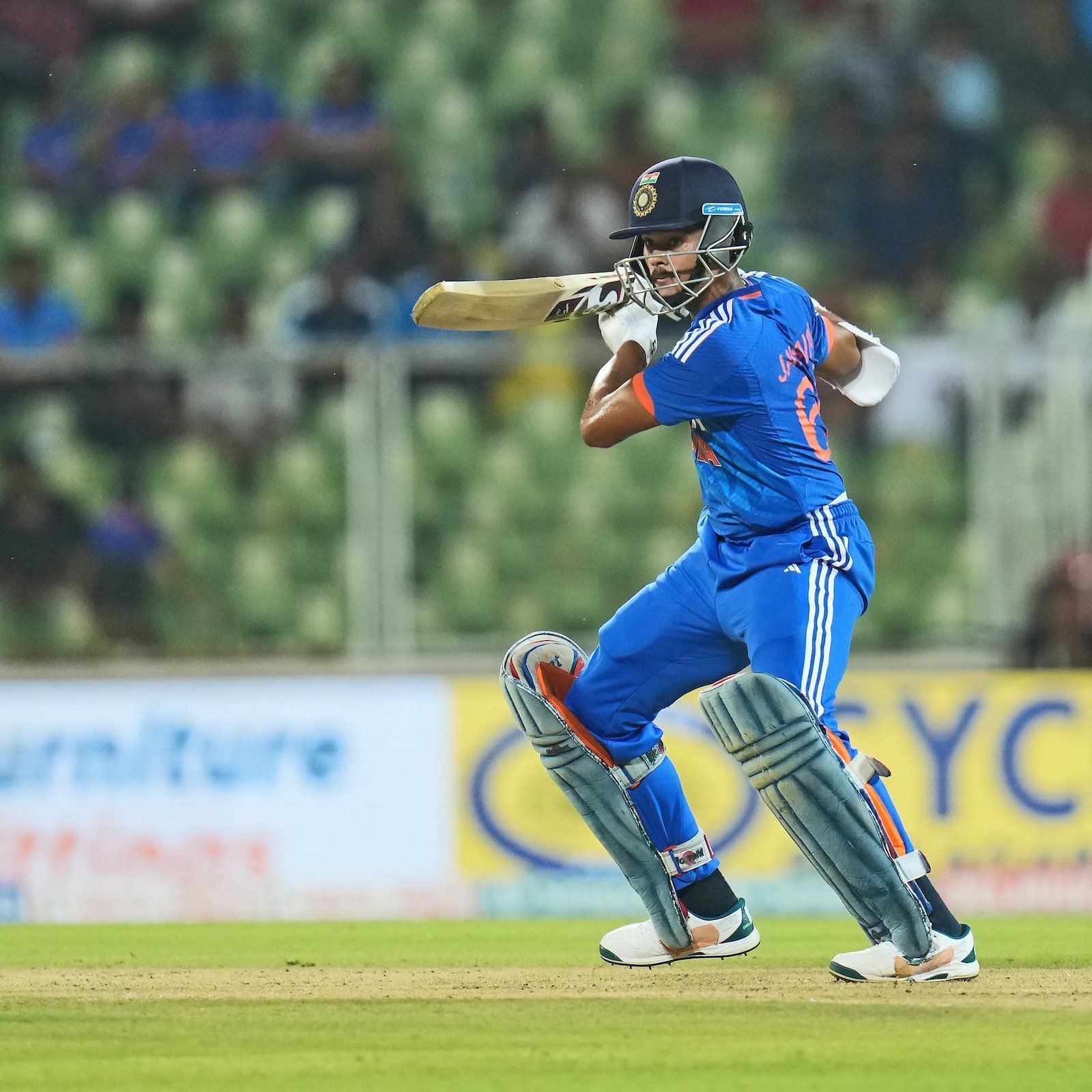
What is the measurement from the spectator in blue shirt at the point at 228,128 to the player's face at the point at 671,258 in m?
7.29

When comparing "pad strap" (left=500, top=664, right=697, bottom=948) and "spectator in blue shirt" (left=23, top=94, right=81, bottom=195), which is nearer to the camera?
"pad strap" (left=500, top=664, right=697, bottom=948)

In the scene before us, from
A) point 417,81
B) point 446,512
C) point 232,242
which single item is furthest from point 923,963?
point 417,81

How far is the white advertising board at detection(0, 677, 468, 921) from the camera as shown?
298 inches

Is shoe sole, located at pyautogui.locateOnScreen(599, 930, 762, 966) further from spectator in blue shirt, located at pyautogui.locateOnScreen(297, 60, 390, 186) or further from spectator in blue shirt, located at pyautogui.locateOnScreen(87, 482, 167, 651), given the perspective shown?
spectator in blue shirt, located at pyautogui.locateOnScreen(297, 60, 390, 186)

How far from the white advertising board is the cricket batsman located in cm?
232

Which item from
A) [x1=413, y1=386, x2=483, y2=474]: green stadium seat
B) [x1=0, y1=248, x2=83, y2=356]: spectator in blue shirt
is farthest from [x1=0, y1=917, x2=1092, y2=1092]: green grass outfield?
[x1=0, y1=248, x2=83, y2=356]: spectator in blue shirt

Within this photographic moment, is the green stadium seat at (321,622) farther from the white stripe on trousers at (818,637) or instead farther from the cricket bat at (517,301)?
the white stripe on trousers at (818,637)

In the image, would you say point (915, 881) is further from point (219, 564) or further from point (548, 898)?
point (219, 564)

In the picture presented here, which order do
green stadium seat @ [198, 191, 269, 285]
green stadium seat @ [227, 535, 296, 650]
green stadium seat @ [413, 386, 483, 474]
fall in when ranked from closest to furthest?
green stadium seat @ [413, 386, 483, 474]
green stadium seat @ [227, 535, 296, 650]
green stadium seat @ [198, 191, 269, 285]

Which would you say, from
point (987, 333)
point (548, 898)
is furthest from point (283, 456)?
point (987, 333)

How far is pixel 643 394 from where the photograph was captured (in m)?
4.89

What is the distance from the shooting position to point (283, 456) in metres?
8.79

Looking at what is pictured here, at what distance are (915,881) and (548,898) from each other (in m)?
2.86

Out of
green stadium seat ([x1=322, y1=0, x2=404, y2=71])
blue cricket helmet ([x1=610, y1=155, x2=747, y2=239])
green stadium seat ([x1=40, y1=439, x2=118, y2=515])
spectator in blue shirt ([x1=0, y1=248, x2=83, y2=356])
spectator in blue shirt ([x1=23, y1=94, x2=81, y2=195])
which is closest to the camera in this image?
blue cricket helmet ([x1=610, y1=155, x2=747, y2=239])
